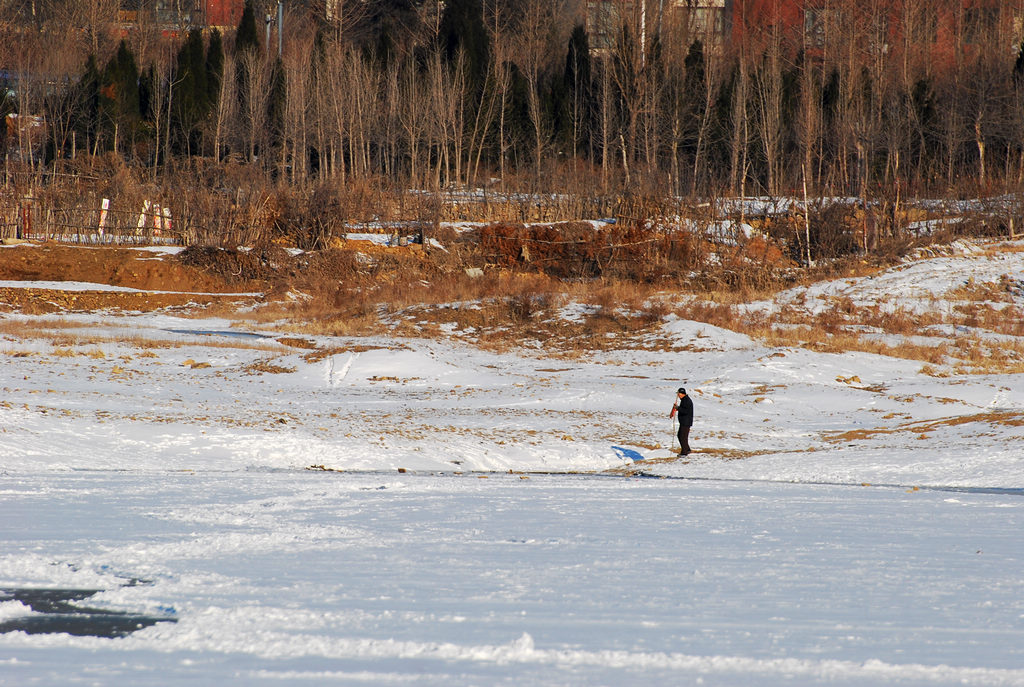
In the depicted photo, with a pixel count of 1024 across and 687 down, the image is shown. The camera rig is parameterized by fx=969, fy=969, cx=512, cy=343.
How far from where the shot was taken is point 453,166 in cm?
5216

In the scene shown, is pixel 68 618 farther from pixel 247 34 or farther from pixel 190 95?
pixel 247 34

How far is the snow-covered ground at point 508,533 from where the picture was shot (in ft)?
14.4

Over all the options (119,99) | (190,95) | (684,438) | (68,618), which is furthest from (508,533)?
(190,95)

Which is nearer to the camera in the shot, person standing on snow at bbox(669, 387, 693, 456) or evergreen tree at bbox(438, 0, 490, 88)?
person standing on snow at bbox(669, 387, 693, 456)

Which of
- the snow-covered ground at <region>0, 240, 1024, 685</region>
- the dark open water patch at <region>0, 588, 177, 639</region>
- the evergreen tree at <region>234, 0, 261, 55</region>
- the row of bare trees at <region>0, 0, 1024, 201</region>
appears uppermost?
the evergreen tree at <region>234, 0, 261, 55</region>

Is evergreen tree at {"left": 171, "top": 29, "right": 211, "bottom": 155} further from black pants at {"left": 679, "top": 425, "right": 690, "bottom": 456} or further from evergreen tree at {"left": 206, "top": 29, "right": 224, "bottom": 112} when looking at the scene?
black pants at {"left": 679, "top": 425, "right": 690, "bottom": 456}

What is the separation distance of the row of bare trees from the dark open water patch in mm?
38200

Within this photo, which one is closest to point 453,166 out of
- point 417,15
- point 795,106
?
point 417,15

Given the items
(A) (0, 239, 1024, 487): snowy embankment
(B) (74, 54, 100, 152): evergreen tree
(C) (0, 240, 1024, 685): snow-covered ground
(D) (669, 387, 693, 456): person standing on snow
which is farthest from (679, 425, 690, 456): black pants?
(B) (74, 54, 100, 152): evergreen tree

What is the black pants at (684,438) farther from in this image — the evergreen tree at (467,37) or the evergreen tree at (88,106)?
the evergreen tree at (88,106)

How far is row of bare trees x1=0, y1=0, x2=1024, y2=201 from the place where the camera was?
149ft

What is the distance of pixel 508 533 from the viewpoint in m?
7.27

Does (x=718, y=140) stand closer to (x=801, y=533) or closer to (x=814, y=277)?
(x=814, y=277)

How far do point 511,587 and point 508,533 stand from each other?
169 cm
